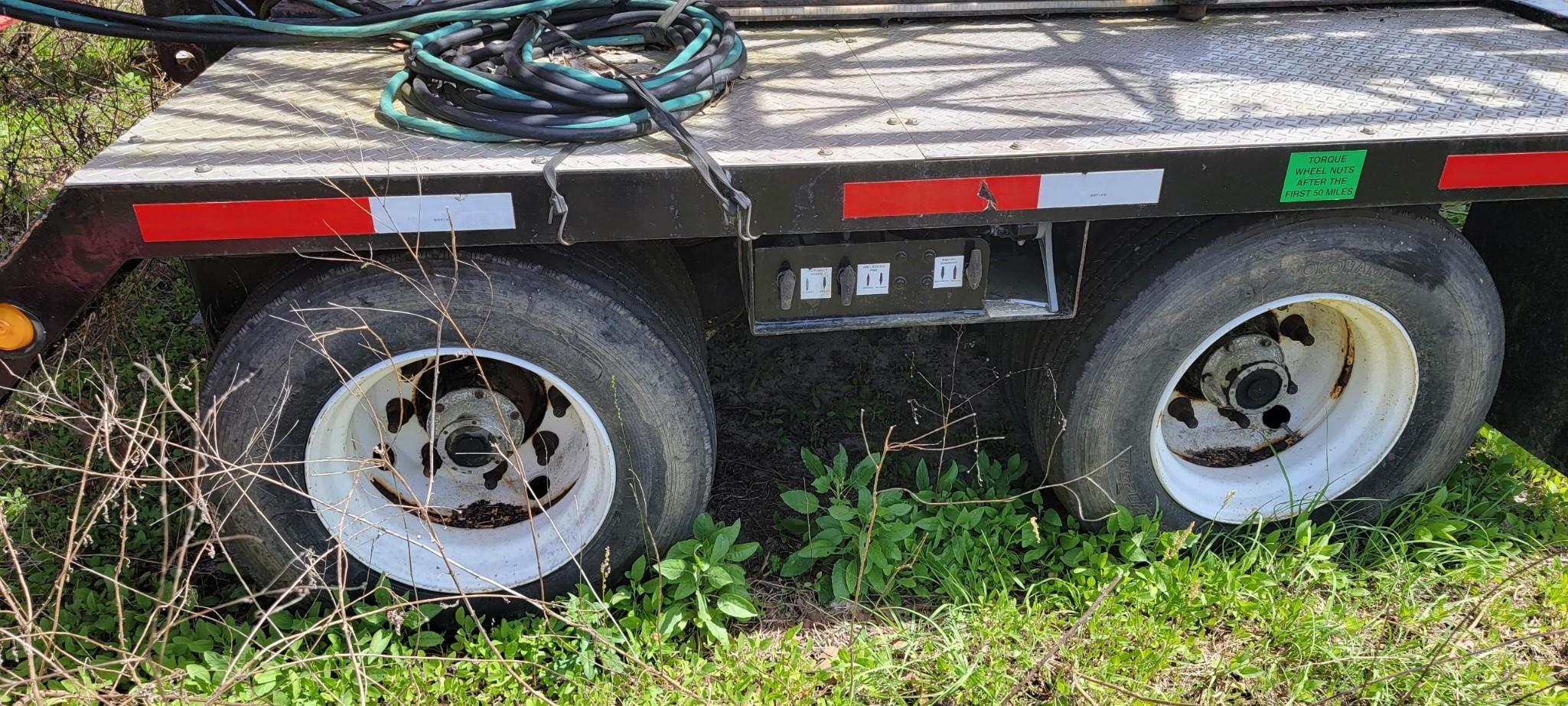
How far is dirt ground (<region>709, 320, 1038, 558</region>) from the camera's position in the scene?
12.3 feet

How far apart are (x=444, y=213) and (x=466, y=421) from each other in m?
0.75

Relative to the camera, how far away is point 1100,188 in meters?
2.58

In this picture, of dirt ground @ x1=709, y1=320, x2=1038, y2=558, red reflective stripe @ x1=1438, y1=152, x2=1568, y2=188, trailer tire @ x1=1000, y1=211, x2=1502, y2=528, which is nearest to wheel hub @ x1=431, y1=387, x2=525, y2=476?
dirt ground @ x1=709, y1=320, x2=1038, y2=558

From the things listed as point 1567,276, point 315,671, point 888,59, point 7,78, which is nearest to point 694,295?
point 888,59

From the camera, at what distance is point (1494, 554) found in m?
3.33

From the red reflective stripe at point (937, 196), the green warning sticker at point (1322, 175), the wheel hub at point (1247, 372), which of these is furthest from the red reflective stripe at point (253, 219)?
the wheel hub at point (1247, 372)

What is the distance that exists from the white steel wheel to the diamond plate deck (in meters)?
0.61

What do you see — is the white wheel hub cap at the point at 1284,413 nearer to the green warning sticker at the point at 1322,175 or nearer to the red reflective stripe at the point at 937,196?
the green warning sticker at the point at 1322,175

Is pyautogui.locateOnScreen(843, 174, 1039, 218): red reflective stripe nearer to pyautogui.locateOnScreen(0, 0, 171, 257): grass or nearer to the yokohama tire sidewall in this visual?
the yokohama tire sidewall

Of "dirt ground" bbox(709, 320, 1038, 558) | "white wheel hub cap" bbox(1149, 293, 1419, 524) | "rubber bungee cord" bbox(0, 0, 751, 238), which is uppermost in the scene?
"rubber bungee cord" bbox(0, 0, 751, 238)

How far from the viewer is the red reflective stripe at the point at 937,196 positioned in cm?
251

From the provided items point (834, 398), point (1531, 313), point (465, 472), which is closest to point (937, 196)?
point (465, 472)

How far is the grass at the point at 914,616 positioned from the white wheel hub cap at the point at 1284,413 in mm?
136

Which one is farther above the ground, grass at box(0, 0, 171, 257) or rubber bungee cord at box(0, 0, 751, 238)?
rubber bungee cord at box(0, 0, 751, 238)
